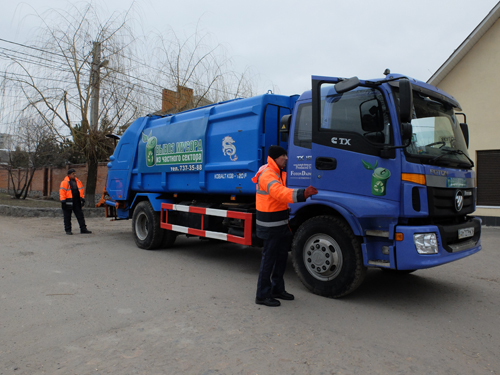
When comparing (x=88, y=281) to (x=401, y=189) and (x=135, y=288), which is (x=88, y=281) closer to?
(x=135, y=288)

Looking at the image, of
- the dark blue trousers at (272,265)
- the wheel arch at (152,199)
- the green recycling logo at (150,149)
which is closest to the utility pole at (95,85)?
the wheel arch at (152,199)

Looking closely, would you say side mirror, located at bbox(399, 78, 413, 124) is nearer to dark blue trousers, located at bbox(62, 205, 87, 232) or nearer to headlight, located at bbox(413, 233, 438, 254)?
headlight, located at bbox(413, 233, 438, 254)

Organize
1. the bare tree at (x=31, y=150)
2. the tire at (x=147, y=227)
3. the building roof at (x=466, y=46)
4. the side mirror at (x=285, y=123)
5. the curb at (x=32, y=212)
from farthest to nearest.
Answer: the bare tree at (x=31, y=150)
the curb at (x=32, y=212)
the building roof at (x=466, y=46)
the tire at (x=147, y=227)
the side mirror at (x=285, y=123)

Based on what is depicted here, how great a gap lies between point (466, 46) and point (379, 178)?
420 inches

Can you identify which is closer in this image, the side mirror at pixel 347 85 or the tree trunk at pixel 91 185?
the side mirror at pixel 347 85

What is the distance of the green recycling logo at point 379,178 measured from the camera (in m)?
4.24

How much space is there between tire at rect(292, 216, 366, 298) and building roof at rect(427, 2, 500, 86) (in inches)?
416

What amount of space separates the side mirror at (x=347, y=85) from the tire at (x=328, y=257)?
1.48 meters

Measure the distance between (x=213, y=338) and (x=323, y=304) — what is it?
1529mm

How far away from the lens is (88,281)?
17.5ft

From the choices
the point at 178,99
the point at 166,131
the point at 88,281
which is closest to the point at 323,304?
the point at 88,281

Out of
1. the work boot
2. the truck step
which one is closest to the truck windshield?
the truck step

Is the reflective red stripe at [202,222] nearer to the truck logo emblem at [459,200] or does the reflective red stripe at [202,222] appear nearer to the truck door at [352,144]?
the truck door at [352,144]

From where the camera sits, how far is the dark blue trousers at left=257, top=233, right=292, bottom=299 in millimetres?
4473
